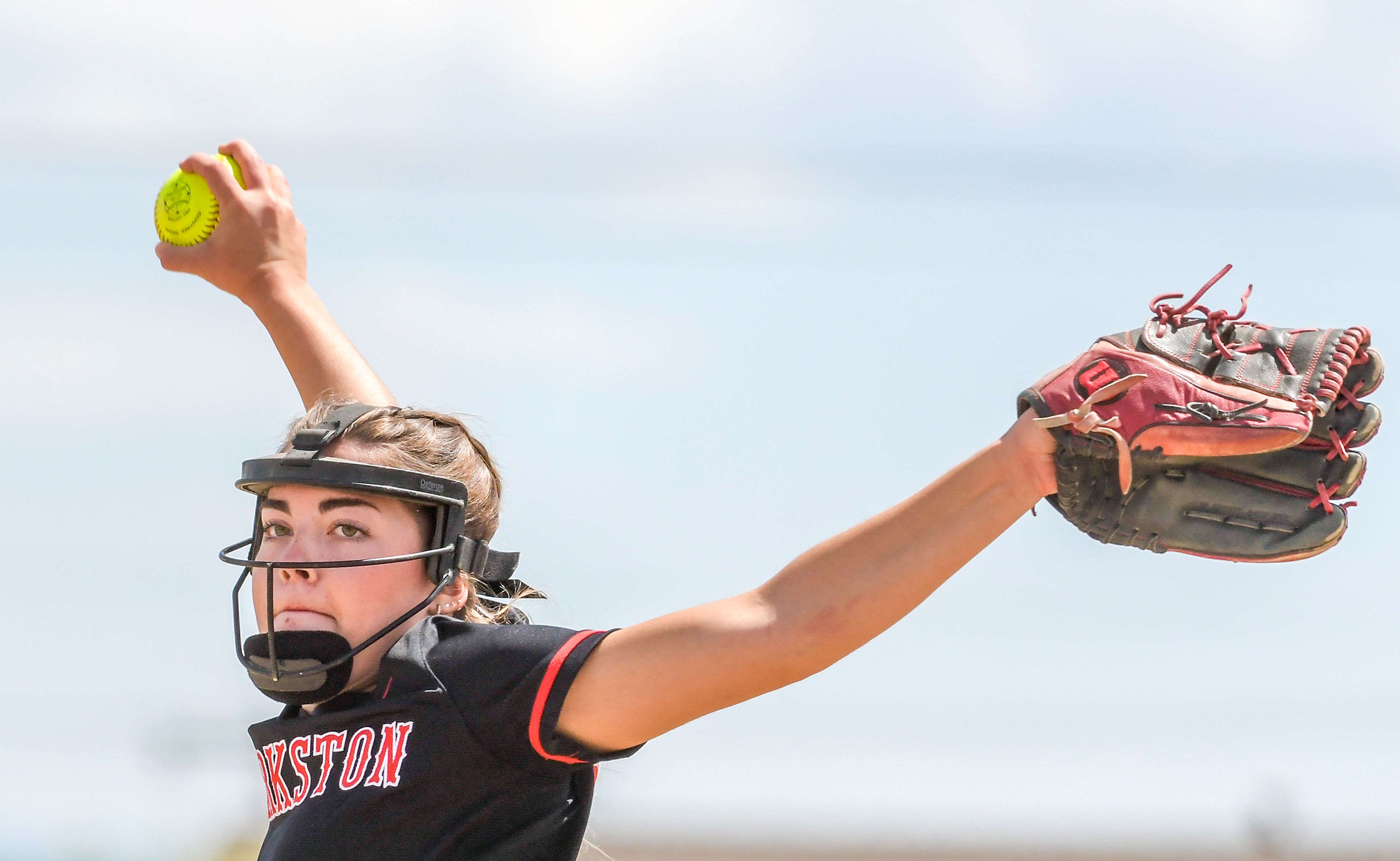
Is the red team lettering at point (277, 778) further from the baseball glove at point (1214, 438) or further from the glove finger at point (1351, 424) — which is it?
the glove finger at point (1351, 424)

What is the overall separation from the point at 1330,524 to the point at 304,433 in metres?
2.20

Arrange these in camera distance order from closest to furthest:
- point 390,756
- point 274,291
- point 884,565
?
point 884,565
point 390,756
point 274,291

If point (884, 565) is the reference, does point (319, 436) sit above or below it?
above

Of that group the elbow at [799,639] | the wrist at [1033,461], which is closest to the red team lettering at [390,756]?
the elbow at [799,639]

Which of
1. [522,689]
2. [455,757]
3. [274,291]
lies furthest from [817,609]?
[274,291]

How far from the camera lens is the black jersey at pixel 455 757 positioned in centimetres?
312

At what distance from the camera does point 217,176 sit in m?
5.07

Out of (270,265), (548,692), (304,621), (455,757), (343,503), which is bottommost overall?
(455,757)

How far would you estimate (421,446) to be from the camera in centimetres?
381

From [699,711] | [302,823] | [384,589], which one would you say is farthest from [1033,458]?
[302,823]

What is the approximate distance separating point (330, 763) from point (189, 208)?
2389mm

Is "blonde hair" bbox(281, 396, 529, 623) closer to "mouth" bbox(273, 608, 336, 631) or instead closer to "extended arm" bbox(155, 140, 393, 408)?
"mouth" bbox(273, 608, 336, 631)

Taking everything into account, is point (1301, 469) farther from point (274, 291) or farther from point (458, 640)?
point (274, 291)

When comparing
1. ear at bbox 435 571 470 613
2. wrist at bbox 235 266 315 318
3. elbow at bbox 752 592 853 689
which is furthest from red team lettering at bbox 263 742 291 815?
wrist at bbox 235 266 315 318
